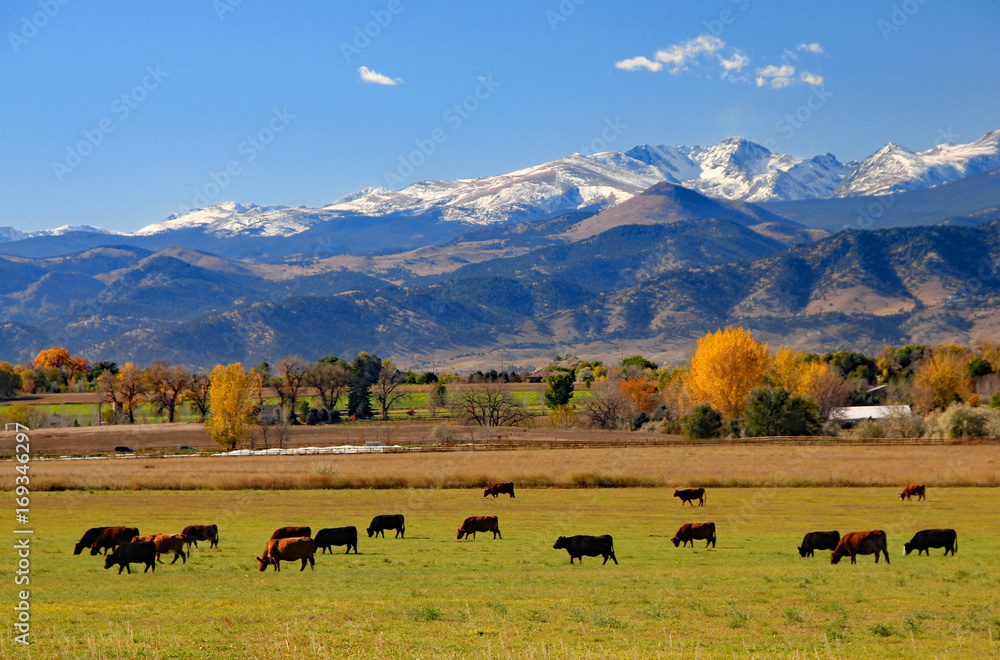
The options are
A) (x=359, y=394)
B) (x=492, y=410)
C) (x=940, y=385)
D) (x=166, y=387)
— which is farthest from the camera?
(x=359, y=394)

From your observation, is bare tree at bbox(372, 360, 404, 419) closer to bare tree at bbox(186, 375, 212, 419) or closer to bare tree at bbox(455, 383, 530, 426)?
bare tree at bbox(455, 383, 530, 426)

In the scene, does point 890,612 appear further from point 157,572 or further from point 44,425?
point 44,425

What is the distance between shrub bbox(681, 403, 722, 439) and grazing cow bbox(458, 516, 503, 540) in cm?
6293

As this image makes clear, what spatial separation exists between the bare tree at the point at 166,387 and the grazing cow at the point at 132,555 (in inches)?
4076

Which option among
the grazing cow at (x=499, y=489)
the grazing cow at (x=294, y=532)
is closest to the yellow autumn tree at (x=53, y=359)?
the grazing cow at (x=499, y=489)

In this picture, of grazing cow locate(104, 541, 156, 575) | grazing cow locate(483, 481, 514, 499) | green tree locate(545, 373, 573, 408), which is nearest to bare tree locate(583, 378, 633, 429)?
green tree locate(545, 373, 573, 408)

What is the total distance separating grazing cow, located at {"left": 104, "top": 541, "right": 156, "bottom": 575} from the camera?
2305 cm

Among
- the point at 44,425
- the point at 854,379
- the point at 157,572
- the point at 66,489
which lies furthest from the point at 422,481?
the point at 854,379

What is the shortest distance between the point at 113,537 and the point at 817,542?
2106 centimetres

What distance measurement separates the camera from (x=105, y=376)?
125 metres

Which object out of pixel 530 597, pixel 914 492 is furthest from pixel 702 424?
pixel 530 597

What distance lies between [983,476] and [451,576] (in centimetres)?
4088

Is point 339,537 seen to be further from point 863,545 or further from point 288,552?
point 863,545

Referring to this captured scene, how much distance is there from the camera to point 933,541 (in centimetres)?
2666
